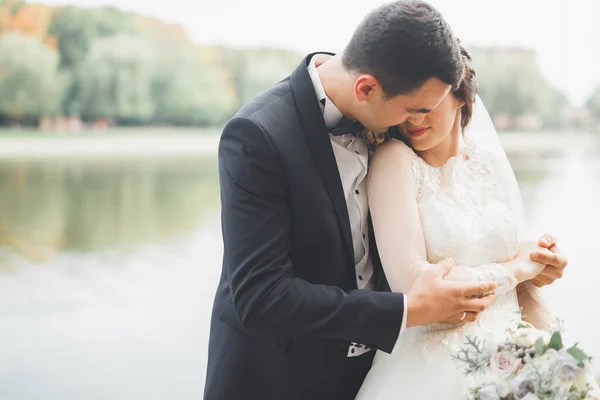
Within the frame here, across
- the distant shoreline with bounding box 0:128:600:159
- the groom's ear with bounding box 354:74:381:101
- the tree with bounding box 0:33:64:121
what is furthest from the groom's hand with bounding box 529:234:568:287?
the tree with bounding box 0:33:64:121

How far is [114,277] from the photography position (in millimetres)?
5863

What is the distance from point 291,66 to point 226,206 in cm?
682

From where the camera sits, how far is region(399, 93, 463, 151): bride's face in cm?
165

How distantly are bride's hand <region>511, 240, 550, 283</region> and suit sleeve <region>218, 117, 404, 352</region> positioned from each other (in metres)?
0.36

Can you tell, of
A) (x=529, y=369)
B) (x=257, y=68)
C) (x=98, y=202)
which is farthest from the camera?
(x=257, y=68)

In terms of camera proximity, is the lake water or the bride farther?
the lake water

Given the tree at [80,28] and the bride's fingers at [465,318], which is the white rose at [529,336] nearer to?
the bride's fingers at [465,318]

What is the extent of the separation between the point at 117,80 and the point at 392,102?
23.5 ft

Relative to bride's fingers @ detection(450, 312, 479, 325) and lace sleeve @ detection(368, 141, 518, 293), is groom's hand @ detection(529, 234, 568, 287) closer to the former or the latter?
lace sleeve @ detection(368, 141, 518, 293)

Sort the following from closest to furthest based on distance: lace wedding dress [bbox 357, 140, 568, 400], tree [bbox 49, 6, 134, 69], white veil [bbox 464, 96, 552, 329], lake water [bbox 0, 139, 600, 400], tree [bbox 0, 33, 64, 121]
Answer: lace wedding dress [bbox 357, 140, 568, 400] → white veil [bbox 464, 96, 552, 329] → lake water [bbox 0, 139, 600, 400] → tree [bbox 0, 33, 64, 121] → tree [bbox 49, 6, 134, 69]

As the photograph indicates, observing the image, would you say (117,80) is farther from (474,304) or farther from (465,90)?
(474,304)

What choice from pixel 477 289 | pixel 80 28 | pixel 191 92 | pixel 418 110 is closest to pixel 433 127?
pixel 418 110

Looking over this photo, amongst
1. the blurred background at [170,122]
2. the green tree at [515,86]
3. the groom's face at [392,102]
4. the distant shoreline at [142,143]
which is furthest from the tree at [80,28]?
the groom's face at [392,102]

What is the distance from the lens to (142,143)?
8.18 metres
